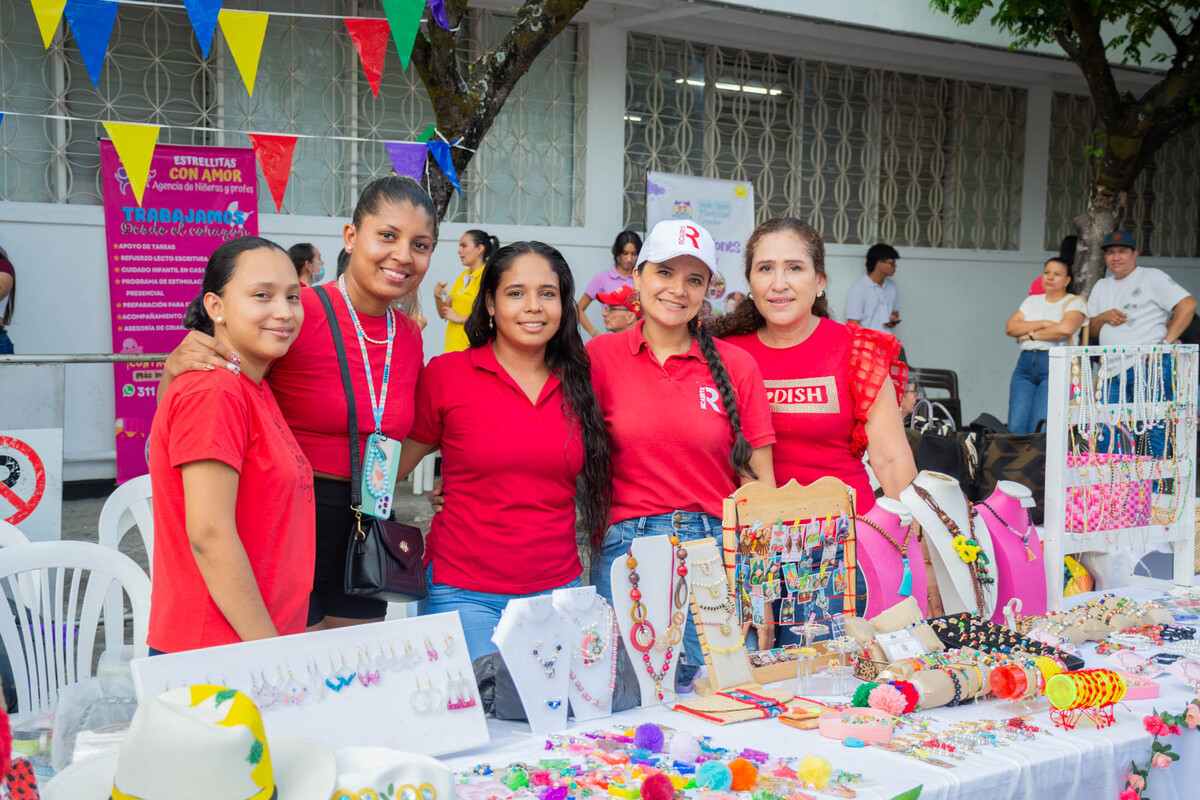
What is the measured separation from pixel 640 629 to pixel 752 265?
1.05 meters

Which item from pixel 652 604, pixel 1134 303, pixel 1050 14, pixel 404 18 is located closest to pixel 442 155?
pixel 404 18

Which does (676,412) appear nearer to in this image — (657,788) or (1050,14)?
(657,788)

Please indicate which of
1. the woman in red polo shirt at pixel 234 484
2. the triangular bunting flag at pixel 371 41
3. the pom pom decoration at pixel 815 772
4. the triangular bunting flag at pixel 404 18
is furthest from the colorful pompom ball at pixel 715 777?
the triangular bunting flag at pixel 371 41

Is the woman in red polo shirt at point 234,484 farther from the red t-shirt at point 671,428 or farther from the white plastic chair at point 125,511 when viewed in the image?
the white plastic chair at point 125,511

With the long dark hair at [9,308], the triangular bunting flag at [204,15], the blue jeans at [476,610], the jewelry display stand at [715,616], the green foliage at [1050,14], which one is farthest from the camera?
the green foliage at [1050,14]

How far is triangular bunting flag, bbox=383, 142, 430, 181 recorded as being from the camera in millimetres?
5035

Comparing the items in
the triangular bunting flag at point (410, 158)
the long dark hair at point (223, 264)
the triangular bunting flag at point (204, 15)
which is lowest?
the long dark hair at point (223, 264)

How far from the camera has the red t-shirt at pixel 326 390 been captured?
2332 mm

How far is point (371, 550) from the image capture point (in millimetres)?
2340

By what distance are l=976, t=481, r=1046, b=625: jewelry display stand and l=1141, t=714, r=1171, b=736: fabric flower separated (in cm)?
64

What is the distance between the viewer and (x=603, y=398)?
2654mm

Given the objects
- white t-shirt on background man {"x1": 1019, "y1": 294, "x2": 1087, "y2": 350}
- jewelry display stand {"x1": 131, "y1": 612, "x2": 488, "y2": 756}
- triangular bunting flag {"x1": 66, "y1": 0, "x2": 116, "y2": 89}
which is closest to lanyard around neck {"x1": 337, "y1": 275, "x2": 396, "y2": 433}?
jewelry display stand {"x1": 131, "y1": 612, "x2": 488, "y2": 756}

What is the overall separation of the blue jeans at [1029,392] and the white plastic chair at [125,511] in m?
6.17

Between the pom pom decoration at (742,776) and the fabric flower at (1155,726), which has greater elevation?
the pom pom decoration at (742,776)
